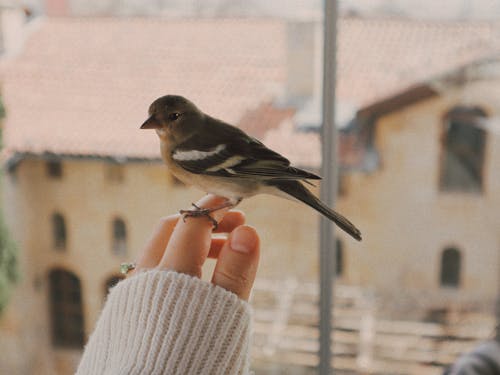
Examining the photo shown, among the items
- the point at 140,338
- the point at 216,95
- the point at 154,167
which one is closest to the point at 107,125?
the point at 154,167

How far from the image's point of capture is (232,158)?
683 mm

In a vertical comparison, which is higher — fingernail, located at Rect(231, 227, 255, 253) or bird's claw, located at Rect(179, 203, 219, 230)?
bird's claw, located at Rect(179, 203, 219, 230)

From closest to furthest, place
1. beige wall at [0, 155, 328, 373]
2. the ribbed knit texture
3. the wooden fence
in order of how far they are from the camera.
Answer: the ribbed knit texture → beige wall at [0, 155, 328, 373] → the wooden fence

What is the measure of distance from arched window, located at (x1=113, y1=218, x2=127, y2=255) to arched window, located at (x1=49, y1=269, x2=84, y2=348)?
17 cm

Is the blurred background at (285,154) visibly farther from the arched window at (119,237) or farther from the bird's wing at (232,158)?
the bird's wing at (232,158)

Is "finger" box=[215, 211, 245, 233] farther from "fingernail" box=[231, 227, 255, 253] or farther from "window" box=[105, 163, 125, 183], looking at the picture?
"window" box=[105, 163, 125, 183]

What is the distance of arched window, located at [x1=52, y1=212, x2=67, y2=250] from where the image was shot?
173cm

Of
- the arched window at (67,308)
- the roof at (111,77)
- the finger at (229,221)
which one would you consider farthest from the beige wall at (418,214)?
the finger at (229,221)

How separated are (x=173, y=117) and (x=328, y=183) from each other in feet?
1.79

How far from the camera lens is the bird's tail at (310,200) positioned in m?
0.61

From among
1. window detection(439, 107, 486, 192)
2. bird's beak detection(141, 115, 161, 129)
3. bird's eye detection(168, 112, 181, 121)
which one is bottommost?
bird's beak detection(141, 115, 161, 129)

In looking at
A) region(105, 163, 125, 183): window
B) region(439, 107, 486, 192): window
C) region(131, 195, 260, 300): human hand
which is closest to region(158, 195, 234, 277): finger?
region(131, 195, 260, 300): human hand

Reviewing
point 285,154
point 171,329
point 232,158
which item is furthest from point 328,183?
point 171,329

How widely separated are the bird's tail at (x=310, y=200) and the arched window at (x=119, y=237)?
1117 millimetres
